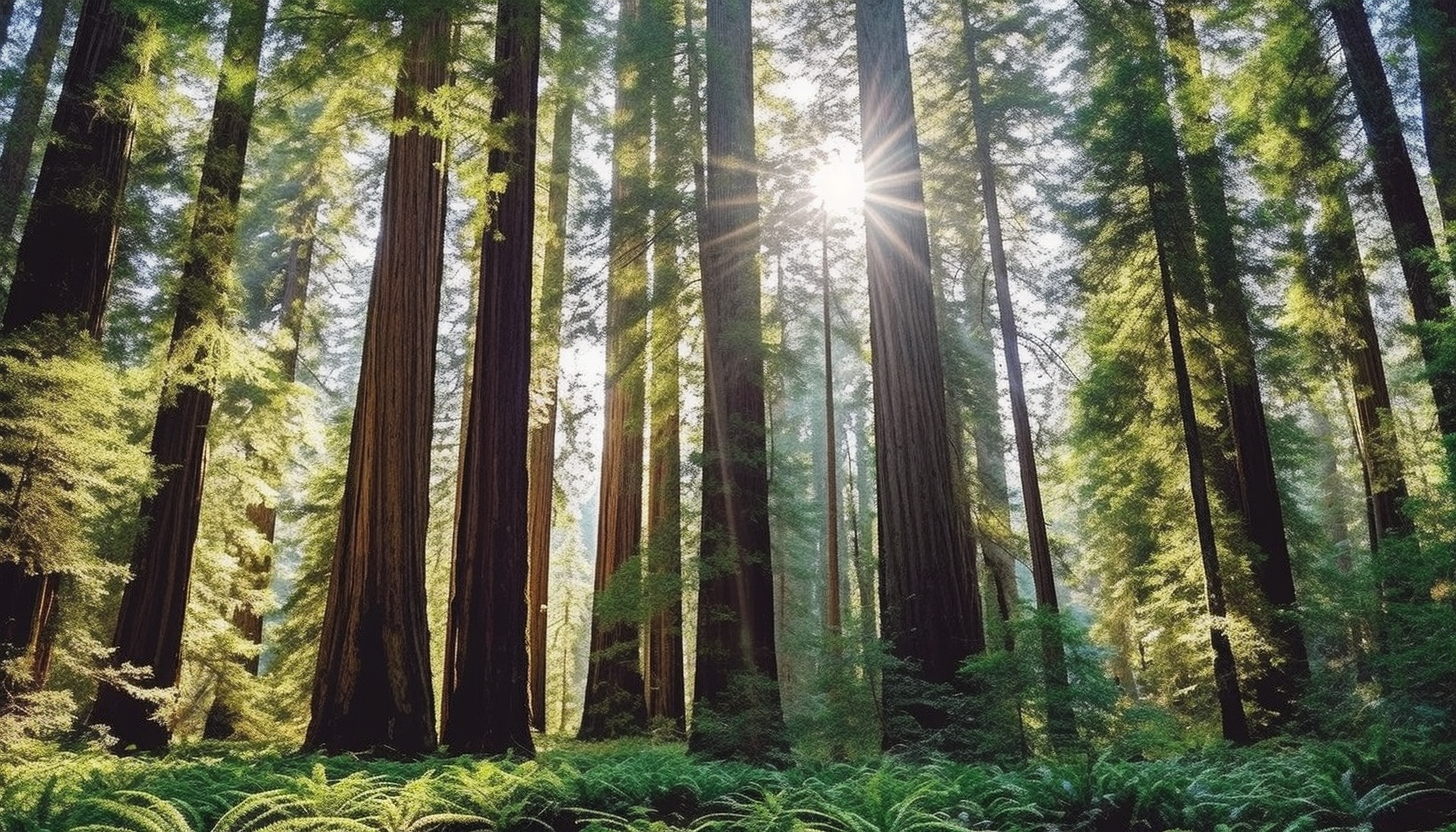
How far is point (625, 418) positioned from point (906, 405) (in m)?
4.56

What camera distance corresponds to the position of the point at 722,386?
8.02 metres

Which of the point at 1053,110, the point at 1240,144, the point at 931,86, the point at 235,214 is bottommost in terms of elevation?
the point at 235,214

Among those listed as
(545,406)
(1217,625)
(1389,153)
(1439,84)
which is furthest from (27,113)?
(1439,84)

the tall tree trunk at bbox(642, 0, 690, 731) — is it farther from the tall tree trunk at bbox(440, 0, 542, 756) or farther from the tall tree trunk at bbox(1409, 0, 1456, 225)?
the tall tree trunk at bbox(1409, 0, 1456, 225)

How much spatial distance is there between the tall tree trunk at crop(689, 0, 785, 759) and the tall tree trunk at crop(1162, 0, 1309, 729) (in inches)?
235

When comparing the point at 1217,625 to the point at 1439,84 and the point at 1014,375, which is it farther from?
the point at 1439,84

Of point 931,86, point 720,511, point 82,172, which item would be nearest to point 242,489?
point 82,172

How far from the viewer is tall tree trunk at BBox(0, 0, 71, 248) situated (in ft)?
35.4

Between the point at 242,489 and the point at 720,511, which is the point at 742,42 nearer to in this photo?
the point at 720,511

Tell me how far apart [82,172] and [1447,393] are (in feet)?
43.0

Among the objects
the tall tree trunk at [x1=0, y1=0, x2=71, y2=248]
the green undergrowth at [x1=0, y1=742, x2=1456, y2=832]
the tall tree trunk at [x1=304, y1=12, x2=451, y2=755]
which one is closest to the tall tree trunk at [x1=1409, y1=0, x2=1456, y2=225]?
the green undergrowth at [x1=0, y1=742, x2=1456, y2=832]

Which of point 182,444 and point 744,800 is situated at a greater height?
point 182,444

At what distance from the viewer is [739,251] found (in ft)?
28.0

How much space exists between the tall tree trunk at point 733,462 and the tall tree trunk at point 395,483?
8.74 ft
